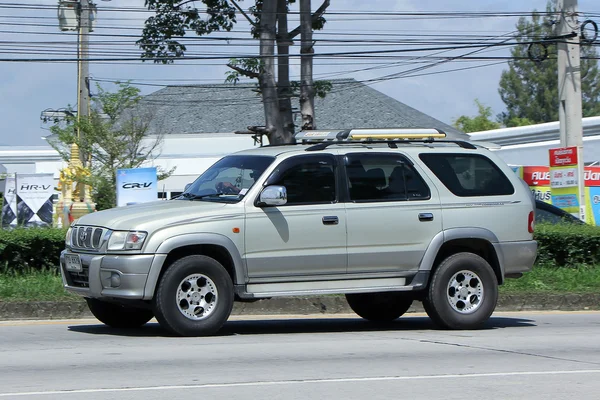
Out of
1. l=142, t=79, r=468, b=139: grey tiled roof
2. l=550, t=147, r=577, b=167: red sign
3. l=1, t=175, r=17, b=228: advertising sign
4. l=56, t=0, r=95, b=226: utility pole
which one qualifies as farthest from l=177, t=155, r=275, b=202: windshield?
l=142, t=79, r=468, b=139: grey tiled roof

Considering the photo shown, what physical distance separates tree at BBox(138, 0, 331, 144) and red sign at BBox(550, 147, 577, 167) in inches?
280

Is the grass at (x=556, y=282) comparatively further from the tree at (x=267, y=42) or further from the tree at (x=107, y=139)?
the tree at (x=107, y=139)

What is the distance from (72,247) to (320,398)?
4.40m

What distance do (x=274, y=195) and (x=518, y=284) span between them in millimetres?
6152

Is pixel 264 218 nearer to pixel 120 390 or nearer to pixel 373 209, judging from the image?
pixel 373 209

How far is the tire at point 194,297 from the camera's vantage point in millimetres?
10008

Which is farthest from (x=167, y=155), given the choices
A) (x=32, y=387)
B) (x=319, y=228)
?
(x=32, y=387)

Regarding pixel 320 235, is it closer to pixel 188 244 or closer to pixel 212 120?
pixel 188 244

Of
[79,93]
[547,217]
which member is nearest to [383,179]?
[547,217]

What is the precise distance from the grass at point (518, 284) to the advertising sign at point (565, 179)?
489 cm

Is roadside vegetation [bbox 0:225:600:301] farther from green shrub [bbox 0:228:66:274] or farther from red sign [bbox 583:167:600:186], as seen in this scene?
red sign [bbox 583:167:600:186]

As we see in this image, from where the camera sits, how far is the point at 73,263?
10.4 meters

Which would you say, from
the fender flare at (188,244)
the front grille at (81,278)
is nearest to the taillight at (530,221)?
the fender flare at (188,244)

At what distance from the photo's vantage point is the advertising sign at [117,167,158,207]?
22.6 metres
